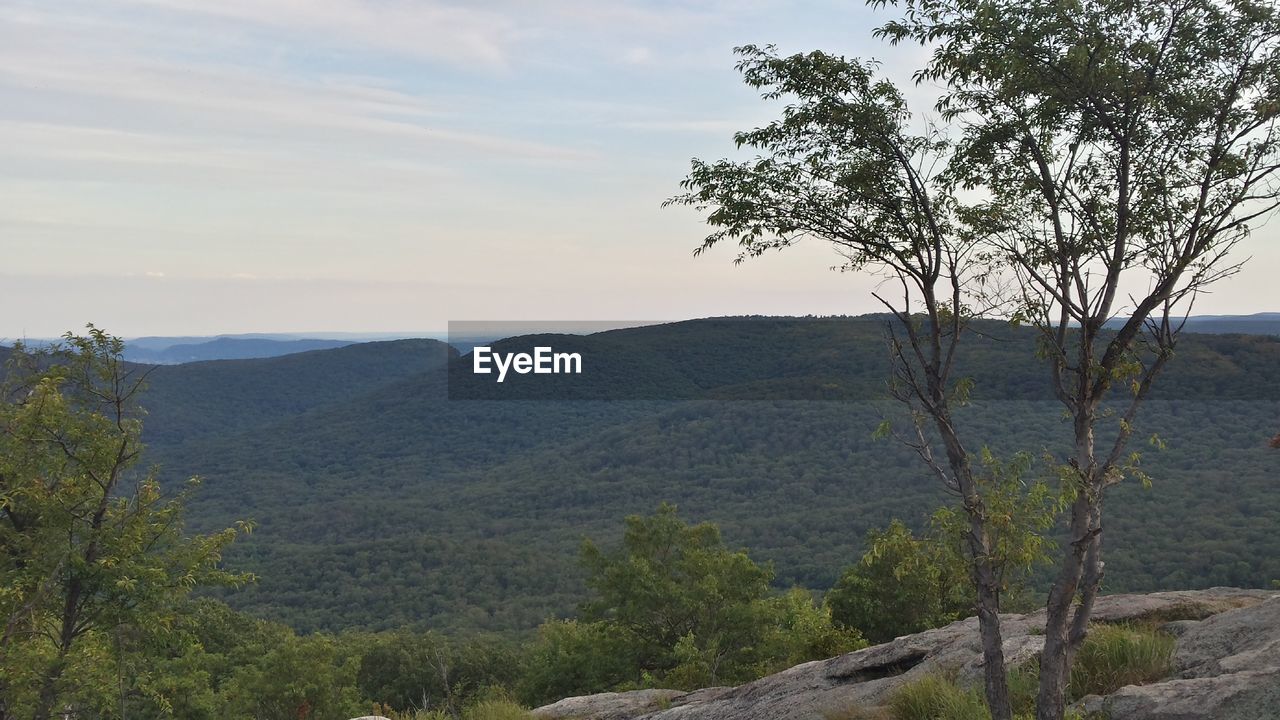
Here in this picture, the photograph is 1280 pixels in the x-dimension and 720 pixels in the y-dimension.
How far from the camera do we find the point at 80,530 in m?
19.8

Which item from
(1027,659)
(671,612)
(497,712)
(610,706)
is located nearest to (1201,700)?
(1027,659)

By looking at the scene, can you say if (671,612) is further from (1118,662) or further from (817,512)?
(817,512)

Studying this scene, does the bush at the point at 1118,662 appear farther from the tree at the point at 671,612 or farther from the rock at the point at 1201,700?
the tree at the point at 671,612

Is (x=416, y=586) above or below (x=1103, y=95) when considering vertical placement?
below

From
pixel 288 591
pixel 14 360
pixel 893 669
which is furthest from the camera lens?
pixel 288 591

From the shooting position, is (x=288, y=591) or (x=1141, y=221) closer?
(x=1141, y=221)

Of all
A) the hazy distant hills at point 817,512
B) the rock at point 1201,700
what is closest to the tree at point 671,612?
the rock at point 1201,700

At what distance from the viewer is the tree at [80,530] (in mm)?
18812

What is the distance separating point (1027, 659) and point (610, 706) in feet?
32.4

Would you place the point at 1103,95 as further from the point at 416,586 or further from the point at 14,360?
the point at 416,586

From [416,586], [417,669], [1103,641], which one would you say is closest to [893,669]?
[1103,641]

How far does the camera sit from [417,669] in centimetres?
5769

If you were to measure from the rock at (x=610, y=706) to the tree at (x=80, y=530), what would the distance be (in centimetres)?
1001

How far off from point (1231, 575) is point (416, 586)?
338ft
